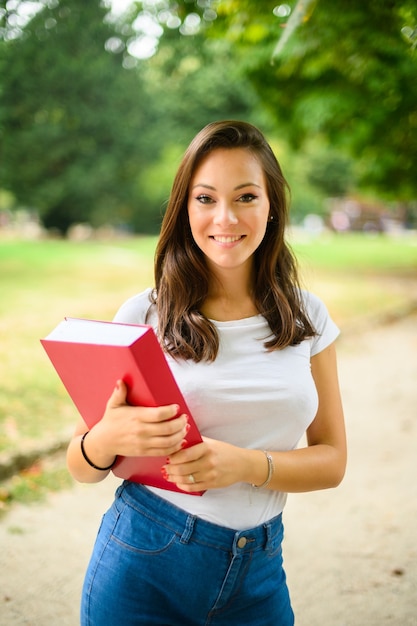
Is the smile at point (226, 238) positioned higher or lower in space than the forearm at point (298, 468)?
higher

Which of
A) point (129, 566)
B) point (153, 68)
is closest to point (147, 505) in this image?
point (129, 566)

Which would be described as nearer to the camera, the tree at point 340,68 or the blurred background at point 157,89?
the tree at point 340,68

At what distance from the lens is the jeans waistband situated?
1317 mm

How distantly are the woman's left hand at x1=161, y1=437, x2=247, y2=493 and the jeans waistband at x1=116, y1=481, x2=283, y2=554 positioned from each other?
0.15 meters

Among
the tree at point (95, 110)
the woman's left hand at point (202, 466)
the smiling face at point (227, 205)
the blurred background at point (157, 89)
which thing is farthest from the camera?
the tree at point (95, 110)

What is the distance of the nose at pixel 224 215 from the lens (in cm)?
138

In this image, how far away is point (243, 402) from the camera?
1319 millimetres

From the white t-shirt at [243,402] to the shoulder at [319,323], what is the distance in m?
0.10

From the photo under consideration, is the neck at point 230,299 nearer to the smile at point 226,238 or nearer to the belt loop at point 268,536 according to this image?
the smile at point 226,238

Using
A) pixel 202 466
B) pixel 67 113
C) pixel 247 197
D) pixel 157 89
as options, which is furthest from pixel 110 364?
pixel 157 89

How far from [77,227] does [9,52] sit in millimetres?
13492

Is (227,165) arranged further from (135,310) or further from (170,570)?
(170,570)

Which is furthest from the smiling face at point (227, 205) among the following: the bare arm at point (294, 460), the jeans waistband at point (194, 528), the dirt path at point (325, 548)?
the dirt path at point (325, 548)

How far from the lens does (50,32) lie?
743 cm
